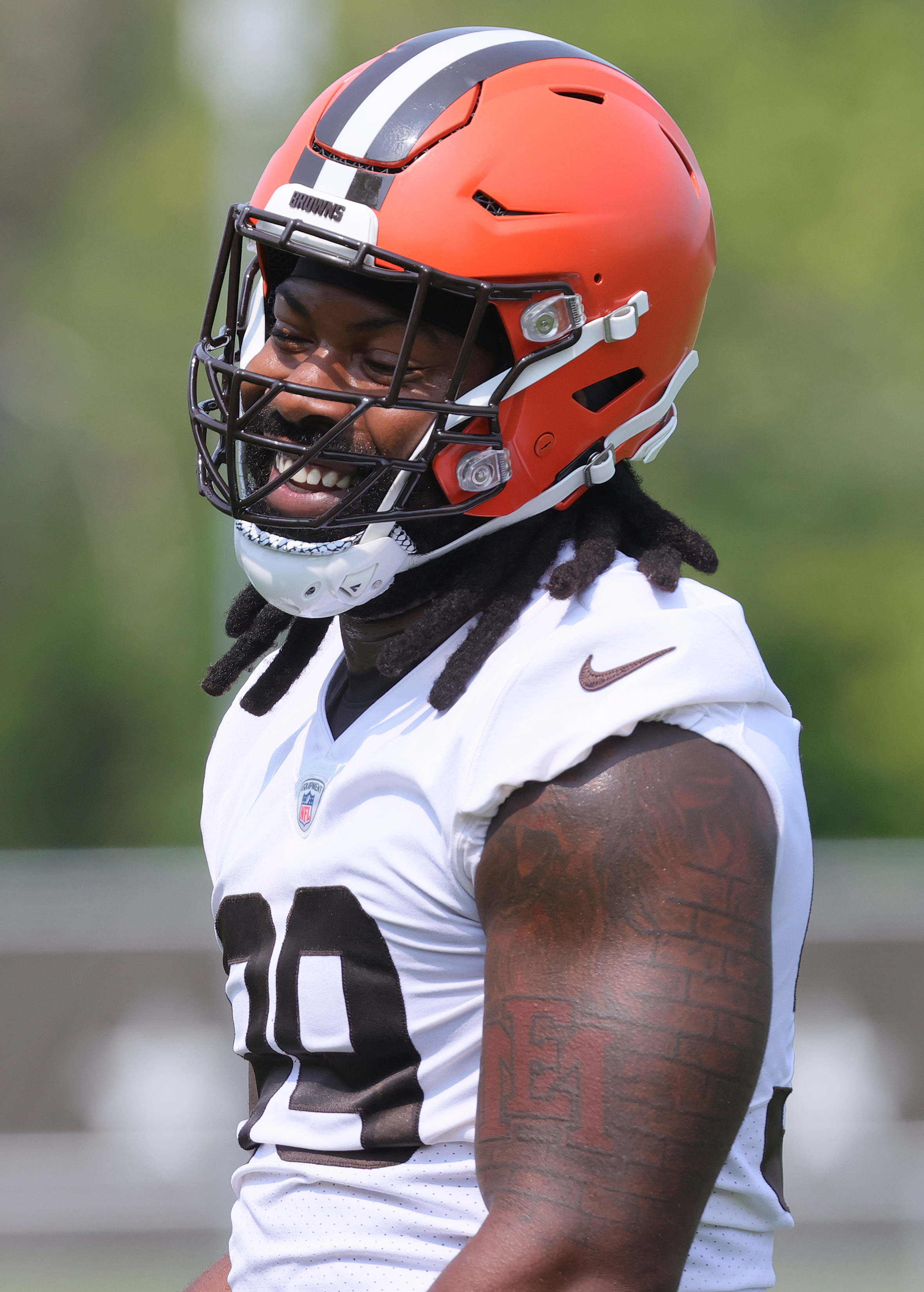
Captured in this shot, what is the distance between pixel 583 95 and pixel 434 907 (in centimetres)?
111

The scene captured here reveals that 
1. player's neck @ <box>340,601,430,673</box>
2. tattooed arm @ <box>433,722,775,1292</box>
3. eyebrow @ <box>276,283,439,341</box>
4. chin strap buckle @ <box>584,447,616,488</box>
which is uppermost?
eyebrow @ <box>276,283,439,341</box>

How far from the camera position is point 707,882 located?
1523mm

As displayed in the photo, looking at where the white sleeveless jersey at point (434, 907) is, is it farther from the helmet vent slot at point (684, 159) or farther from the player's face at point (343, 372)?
the helmet vent slot at point (684, 159)

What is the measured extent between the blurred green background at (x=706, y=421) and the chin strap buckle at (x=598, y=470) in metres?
8.75

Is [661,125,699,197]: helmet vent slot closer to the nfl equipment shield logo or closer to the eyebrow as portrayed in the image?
the eyebrow

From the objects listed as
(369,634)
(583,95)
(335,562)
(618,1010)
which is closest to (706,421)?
(583,95)

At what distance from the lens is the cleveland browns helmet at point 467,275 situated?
6.20 feet

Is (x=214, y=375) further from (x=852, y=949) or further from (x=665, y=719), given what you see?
(x=852, y=949)

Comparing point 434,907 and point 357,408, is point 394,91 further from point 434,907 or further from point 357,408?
point 434,907

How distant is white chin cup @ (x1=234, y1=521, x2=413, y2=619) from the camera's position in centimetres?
189

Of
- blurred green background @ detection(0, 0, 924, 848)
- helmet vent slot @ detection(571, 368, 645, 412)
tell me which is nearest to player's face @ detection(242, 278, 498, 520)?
helmet vent slot @ detection(571, 368, 645, 412)

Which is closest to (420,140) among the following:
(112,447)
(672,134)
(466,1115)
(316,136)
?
(316,136)

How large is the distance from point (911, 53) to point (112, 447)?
23.5ft

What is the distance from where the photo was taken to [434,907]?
1.70 m
